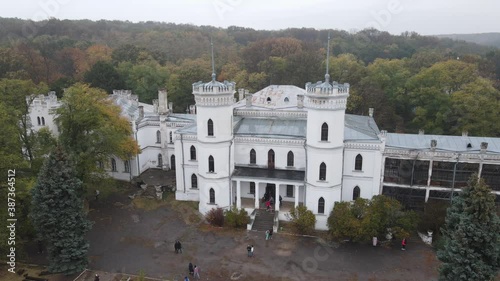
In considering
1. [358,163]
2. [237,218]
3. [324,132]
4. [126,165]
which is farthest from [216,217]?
[126,165]

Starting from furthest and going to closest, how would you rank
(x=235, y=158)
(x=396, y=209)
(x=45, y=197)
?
(x=235, y=158) → (x=396, y=209) → (x=45, y=197)

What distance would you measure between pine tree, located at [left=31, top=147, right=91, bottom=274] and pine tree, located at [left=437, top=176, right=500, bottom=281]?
22.1 m

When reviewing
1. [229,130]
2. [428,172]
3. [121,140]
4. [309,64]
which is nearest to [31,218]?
[121,140]

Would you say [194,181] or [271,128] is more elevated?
[271,128]

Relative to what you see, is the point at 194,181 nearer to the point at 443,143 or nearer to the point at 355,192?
the point at 355,192

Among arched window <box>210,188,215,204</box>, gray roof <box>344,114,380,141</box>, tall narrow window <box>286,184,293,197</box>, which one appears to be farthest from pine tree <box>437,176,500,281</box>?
arched window <box>210,188,215,204</box>

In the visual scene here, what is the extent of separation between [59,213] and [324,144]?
1934 cm

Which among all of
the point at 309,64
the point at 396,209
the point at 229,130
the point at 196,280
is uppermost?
the point at 309,64

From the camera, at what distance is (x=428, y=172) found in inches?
1217

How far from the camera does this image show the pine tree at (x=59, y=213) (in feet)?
78.7

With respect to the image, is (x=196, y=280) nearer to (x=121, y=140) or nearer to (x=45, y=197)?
(x=45, y=197)

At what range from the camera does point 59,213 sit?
2419 cm

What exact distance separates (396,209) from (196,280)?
50.9 ft

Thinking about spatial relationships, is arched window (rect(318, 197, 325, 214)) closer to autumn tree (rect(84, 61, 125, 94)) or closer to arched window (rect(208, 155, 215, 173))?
arched window (rect(208, 155, 215, 173))
